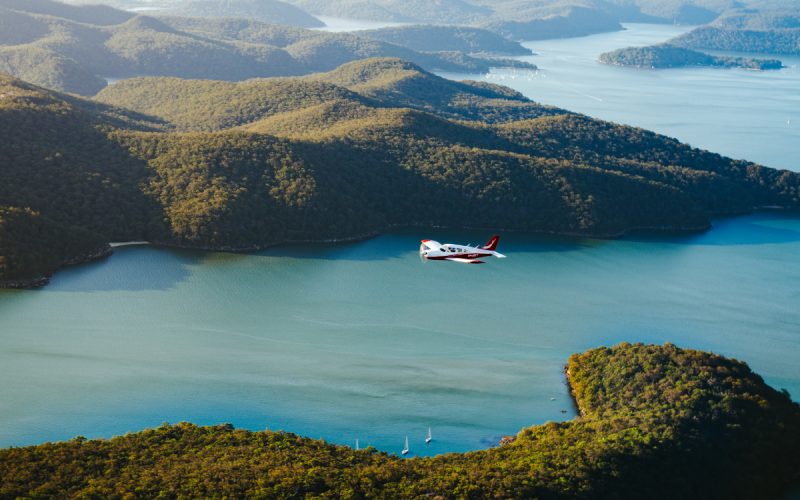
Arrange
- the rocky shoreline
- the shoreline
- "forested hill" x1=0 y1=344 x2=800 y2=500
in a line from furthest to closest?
the shoreline → the rocky shoreline → "forested hill" x1=0 y1=344 x2=800 y2=500

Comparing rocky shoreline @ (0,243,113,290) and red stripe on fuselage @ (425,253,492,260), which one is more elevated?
red stripe on fuselage @ (425,253,492,260)

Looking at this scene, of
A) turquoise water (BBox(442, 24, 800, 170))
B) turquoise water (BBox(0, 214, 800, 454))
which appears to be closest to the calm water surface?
turquoise water (BBox(0, 214, 800, 454))

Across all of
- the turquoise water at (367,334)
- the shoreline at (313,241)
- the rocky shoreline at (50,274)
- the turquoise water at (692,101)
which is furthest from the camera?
the turquoise water at (692,101)

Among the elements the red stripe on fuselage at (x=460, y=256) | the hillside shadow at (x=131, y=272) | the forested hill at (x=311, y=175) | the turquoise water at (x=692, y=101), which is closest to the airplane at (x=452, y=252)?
the red stripe on fuselage at (x=460, y=256)

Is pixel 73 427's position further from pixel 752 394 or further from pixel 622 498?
pixel 752 394

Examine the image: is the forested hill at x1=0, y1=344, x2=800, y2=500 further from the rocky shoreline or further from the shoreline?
the shoreline

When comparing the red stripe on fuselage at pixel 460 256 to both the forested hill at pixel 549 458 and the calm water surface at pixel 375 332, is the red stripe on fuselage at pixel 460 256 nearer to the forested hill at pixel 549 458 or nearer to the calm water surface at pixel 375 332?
the calm water surface at pixel 375 332

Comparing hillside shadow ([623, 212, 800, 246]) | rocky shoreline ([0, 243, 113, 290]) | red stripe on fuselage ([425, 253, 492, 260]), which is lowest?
rocky shoreline ([0, 243, 113, 290])
